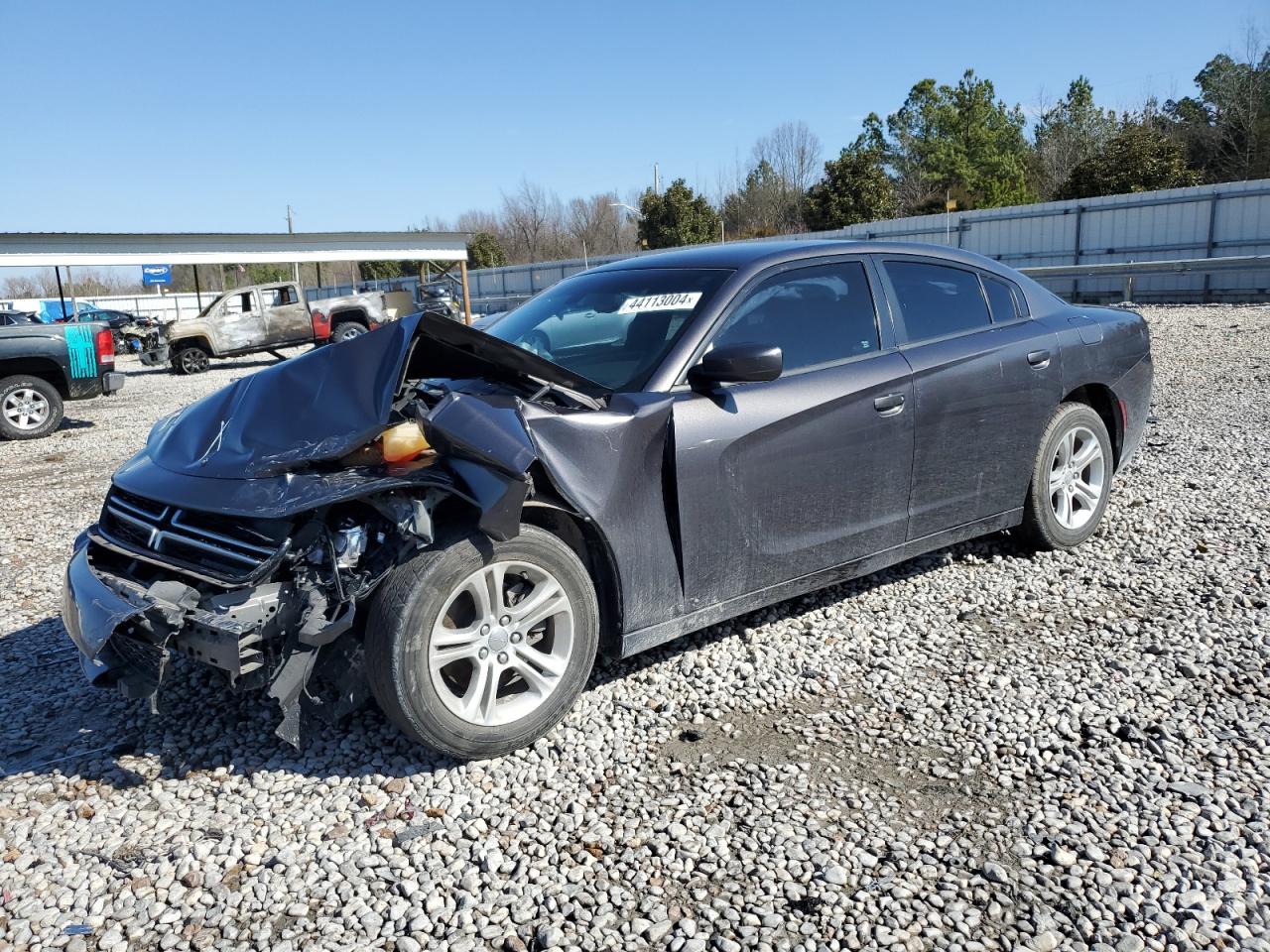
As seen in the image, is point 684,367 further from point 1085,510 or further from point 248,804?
point 1085,510

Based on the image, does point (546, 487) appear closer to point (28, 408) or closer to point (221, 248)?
point (28, 408)

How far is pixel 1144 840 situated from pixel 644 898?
1400 millimetres

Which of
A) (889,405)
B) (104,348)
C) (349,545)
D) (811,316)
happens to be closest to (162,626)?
(349,545)

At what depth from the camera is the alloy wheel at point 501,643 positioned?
3.04m

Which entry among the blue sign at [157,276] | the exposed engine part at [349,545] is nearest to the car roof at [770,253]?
the exposed engine part at [349,545]

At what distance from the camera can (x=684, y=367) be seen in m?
3.57

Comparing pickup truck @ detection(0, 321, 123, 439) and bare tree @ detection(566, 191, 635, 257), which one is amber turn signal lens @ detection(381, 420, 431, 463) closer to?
pickup truck @ detection(0, 321, 123, 439)

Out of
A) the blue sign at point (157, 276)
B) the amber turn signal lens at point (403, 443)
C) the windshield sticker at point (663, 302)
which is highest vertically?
the blue sign at point (157, 276)

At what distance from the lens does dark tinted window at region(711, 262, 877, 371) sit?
150 inches

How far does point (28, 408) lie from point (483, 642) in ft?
35.7

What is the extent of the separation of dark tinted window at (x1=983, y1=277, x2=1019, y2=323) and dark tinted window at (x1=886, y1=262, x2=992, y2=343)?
6 centimetres

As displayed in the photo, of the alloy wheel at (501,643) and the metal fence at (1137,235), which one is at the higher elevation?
the metal fence at (1137,235)

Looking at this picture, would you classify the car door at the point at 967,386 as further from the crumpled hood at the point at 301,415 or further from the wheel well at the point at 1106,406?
the crumpled hood at the point at 301,415

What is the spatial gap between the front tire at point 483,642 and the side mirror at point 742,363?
0.85m
